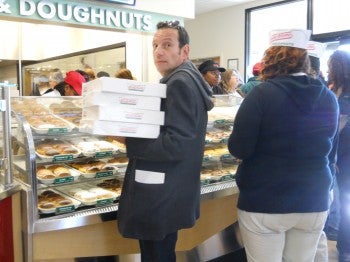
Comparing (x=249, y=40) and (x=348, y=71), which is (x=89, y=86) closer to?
(x=348, y=71)

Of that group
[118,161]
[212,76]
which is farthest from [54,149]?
[212,76]

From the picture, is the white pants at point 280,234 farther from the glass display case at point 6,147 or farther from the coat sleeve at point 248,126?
the glass display case at point 6,147

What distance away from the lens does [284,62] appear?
1679 mm

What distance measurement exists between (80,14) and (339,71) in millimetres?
2568

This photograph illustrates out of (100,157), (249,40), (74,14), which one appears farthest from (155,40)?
(249,40)

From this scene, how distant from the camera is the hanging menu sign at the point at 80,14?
3594 mm

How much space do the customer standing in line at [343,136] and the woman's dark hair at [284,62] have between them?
1339 mm

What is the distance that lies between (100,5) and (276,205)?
10.4ft

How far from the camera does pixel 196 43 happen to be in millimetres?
7988

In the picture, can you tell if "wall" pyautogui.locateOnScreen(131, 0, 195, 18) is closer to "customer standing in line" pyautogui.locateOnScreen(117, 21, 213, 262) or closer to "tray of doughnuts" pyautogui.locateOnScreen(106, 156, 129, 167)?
"tray of doughnuts" pyautogui.locateOnScreen(106, 156, 129, 167)

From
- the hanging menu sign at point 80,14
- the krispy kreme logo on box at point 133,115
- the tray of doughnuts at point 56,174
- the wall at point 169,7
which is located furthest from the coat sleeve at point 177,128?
the wall at point 169,7

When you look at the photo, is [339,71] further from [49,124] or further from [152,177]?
[49,124]

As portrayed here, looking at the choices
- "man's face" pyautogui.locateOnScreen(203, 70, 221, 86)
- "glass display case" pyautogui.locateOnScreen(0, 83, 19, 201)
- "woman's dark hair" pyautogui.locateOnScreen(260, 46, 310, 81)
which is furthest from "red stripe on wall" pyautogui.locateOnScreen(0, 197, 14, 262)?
"man's face" pyautogui.locateOnScreen(203, 70, 221, 86)

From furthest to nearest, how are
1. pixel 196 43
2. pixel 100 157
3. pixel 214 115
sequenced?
pixel 196 43 → pixel 214 115 → pixel 100 157
